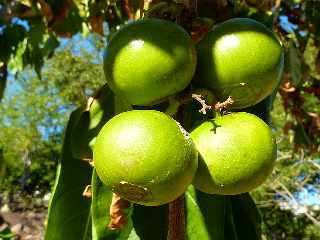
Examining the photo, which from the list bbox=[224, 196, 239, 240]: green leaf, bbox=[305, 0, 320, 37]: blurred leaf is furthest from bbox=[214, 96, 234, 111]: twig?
bbox=[305, 0, 320, 37]: blurred leaf

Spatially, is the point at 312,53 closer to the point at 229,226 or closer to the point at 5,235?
the point at 5,235

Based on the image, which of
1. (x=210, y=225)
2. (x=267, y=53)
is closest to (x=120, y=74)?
(x=267, y=53)

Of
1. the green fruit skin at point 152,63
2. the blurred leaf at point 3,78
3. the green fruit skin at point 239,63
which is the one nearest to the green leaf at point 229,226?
the green fruit skin at point 239,63

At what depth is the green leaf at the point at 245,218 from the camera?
1.80 m

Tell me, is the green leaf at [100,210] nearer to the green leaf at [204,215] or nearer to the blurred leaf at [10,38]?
the green leaf at [204,215]

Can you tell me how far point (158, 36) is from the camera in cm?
127

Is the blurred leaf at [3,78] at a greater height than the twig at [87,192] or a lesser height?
lesser

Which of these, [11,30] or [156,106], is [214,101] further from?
[11,30]

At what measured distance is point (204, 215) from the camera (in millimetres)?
1604

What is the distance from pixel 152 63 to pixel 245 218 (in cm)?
80

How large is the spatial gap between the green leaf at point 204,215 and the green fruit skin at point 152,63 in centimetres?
44

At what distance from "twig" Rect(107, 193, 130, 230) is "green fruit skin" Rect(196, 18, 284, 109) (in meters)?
0.37

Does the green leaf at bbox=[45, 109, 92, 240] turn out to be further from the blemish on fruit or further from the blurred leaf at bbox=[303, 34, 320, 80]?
the blurred leaf at bbox=[303, 34, 320, 80]

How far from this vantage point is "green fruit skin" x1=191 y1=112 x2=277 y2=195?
1.16m
